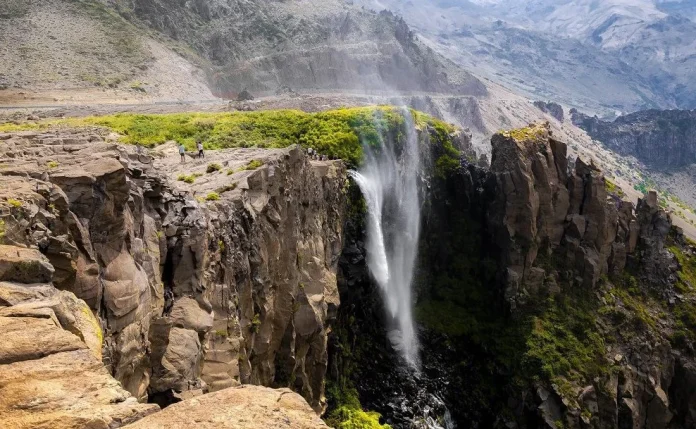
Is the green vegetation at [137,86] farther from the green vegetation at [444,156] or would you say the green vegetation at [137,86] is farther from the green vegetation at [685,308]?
the green vegetation at [685,308]

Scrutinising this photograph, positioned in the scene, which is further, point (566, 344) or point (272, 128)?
point (272, 128)

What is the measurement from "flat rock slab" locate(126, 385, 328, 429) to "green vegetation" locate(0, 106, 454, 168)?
34568 mm

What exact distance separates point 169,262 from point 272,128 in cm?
3167

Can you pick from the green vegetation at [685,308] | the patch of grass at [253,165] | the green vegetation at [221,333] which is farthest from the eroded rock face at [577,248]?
the green vegetation at [221,333]

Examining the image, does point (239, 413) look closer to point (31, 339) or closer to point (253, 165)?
point (31, 339)

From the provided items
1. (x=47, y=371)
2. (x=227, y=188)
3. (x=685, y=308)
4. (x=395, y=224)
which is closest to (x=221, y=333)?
(x=227, y=188)

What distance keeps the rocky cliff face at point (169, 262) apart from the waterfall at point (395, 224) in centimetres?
1474

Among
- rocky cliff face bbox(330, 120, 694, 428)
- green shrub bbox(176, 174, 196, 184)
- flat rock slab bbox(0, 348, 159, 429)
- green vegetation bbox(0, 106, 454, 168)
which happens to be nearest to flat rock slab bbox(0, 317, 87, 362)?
flat rock slab bbox(0, 348, 159, 429)

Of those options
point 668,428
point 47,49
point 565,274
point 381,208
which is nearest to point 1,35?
point 47,49

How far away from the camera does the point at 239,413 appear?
7.90 m

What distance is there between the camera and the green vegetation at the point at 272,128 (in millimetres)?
43312

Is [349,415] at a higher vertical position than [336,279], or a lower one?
lower

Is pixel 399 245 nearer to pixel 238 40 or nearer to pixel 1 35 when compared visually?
pixel 1 35

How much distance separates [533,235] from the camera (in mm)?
50562
